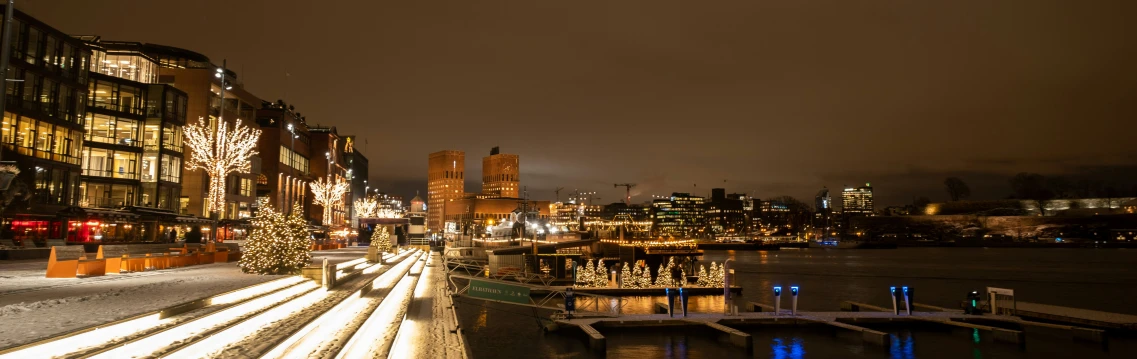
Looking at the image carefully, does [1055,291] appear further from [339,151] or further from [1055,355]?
[339,151]

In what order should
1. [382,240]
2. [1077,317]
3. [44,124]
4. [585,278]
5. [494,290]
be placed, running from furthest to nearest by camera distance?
[382,240]
[44,124]
[585,278]
[1077,317]
[494,290]

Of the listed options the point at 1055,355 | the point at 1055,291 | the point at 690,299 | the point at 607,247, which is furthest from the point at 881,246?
the point at 1055,355

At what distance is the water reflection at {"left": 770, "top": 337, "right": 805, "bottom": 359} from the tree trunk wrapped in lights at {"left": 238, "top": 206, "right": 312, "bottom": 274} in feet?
52.7

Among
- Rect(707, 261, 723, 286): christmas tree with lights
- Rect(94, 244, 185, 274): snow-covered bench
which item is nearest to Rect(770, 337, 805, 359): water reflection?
Rect(707, 261, 723, 286): christmas tree with lights

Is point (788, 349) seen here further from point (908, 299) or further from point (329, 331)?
point (329, 331)

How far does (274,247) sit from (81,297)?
751cm

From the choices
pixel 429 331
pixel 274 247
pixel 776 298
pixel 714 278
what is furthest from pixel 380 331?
pixel 714 278

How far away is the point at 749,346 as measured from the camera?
21.8 meters

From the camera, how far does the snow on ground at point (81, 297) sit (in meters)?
10.0

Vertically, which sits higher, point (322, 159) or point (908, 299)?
point (322, 159)

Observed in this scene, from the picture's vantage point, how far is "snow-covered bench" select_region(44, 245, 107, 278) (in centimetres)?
1934

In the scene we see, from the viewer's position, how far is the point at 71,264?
19.8 meters

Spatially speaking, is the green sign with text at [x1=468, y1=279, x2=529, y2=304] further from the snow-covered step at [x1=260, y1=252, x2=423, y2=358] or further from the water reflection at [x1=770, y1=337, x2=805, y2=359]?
the water reflection at [x1=770, y1=337, x2=805, y2=359]

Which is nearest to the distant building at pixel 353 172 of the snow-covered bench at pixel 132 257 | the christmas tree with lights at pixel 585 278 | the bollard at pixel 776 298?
the christmas tree with lights at pixel 585 278
